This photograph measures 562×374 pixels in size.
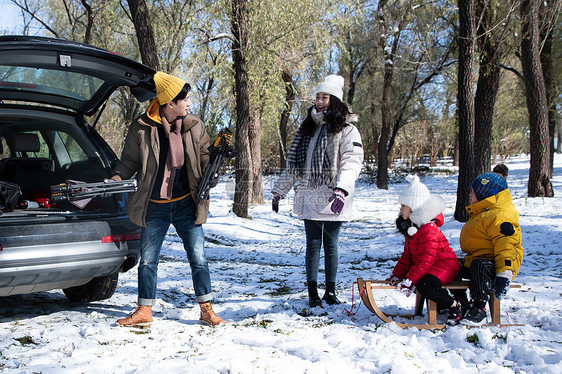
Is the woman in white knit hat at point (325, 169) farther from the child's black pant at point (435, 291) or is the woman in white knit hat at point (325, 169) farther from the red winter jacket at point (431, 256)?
the child's black pant at point (435, 291)

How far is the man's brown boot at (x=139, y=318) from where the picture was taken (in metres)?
3.24

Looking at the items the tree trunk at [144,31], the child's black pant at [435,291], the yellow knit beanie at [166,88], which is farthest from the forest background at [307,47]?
the child's black pant at [435,291]

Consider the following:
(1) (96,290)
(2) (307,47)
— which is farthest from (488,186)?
(2) (307,47)

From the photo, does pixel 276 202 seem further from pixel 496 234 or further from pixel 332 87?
pixel 496 234

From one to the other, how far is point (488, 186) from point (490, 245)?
0.47m

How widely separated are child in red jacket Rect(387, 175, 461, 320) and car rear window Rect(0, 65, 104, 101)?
274 centimetres

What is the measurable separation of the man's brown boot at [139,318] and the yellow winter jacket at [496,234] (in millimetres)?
2615

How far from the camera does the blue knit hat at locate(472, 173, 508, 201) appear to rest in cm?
340

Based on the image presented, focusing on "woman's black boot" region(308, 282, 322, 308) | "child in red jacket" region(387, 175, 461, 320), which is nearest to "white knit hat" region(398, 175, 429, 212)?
"child in red jacket" region(387, 175, 461, 320)

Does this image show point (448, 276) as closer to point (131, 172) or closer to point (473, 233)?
point (473, 233)

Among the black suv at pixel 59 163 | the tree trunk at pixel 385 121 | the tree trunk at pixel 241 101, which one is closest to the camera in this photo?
the black suv at pixel 59 163

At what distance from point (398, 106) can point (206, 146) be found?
22.0m

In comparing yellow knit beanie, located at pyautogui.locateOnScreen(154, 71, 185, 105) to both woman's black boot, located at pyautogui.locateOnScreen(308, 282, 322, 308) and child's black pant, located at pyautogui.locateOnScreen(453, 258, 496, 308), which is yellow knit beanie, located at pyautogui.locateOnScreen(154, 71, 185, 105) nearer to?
woman's black boot, located at pyautogui.locateOnScreen(308, 282, 322, 308)

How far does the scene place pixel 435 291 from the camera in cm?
324
